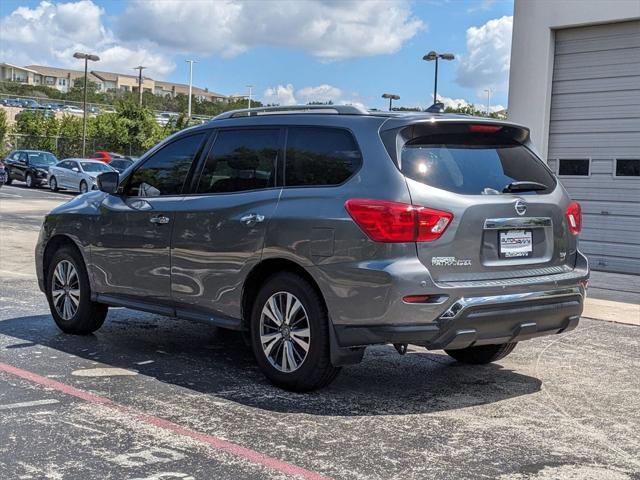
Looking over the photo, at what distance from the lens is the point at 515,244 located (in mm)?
5285

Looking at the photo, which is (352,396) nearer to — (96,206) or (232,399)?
(232,399)

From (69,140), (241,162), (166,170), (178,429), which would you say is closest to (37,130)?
(69,140)

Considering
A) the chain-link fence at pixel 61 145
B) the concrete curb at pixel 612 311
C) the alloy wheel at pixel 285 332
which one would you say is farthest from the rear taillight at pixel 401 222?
the chain-link fence at pixel 61 145

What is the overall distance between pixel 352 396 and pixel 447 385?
79 cm

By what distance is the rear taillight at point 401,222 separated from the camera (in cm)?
488

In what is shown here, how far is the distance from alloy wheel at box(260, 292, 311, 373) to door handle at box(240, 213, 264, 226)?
1.70 feet

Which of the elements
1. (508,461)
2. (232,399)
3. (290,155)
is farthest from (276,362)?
(508,461)

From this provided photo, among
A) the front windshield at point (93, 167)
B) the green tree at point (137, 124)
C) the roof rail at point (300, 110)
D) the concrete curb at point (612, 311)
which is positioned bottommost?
the concrete curb at point (612, 311)

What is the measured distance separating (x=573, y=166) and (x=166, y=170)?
30.0 ft

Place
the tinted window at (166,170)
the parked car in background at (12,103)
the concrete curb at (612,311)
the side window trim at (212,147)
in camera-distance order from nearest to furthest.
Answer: the side window trim at (212,147)
the tinted window at (166,170)
the concrete curb at (612,311)
the parked car in background at (12,103)

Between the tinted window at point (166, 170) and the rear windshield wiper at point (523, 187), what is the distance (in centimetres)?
236

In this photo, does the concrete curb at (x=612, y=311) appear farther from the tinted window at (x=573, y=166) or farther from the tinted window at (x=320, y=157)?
the tinted window at (x=320, y=157)

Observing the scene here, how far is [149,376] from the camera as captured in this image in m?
5.85

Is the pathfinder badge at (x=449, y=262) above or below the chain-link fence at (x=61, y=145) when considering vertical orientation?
below
